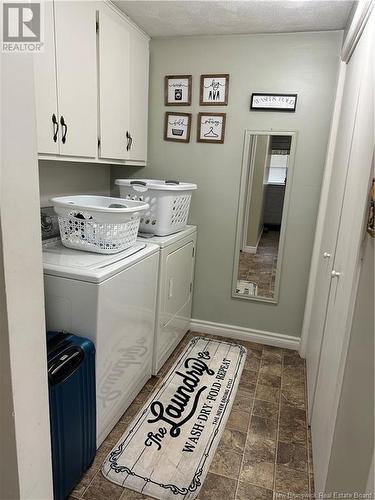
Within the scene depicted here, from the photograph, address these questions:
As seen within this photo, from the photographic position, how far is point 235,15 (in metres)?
2.10

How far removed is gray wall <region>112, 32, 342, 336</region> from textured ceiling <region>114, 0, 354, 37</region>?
0.11m

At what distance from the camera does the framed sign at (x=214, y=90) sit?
8.13 feet

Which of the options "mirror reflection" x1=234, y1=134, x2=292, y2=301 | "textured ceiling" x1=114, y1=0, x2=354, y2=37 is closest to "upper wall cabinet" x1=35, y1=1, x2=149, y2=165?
"textured ceiling" x1=114, y1=0, x2=354, y2=37

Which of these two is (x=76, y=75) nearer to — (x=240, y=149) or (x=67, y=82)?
(x=67, y=82)

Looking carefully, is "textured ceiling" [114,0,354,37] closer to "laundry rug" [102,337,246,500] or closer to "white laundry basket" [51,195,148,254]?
"white laundry basket" [51,195,148,254]

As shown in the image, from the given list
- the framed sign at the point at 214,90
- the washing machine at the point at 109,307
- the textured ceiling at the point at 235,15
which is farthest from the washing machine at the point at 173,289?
the textured ceiling at the point at 235,15

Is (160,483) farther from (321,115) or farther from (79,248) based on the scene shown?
(321,115)

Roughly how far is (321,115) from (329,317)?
1515 millimetres

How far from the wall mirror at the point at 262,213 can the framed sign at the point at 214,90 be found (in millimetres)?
330

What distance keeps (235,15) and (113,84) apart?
90 centimetres

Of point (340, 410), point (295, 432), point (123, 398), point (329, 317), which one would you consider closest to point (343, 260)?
point (329, 317)

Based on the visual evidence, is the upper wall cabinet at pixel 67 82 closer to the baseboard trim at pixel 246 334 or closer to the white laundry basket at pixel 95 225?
the white laundry basket at pixel 95 225

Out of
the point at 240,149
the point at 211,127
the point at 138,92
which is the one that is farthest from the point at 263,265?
the point at 138,92

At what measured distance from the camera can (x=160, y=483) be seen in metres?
1.54
